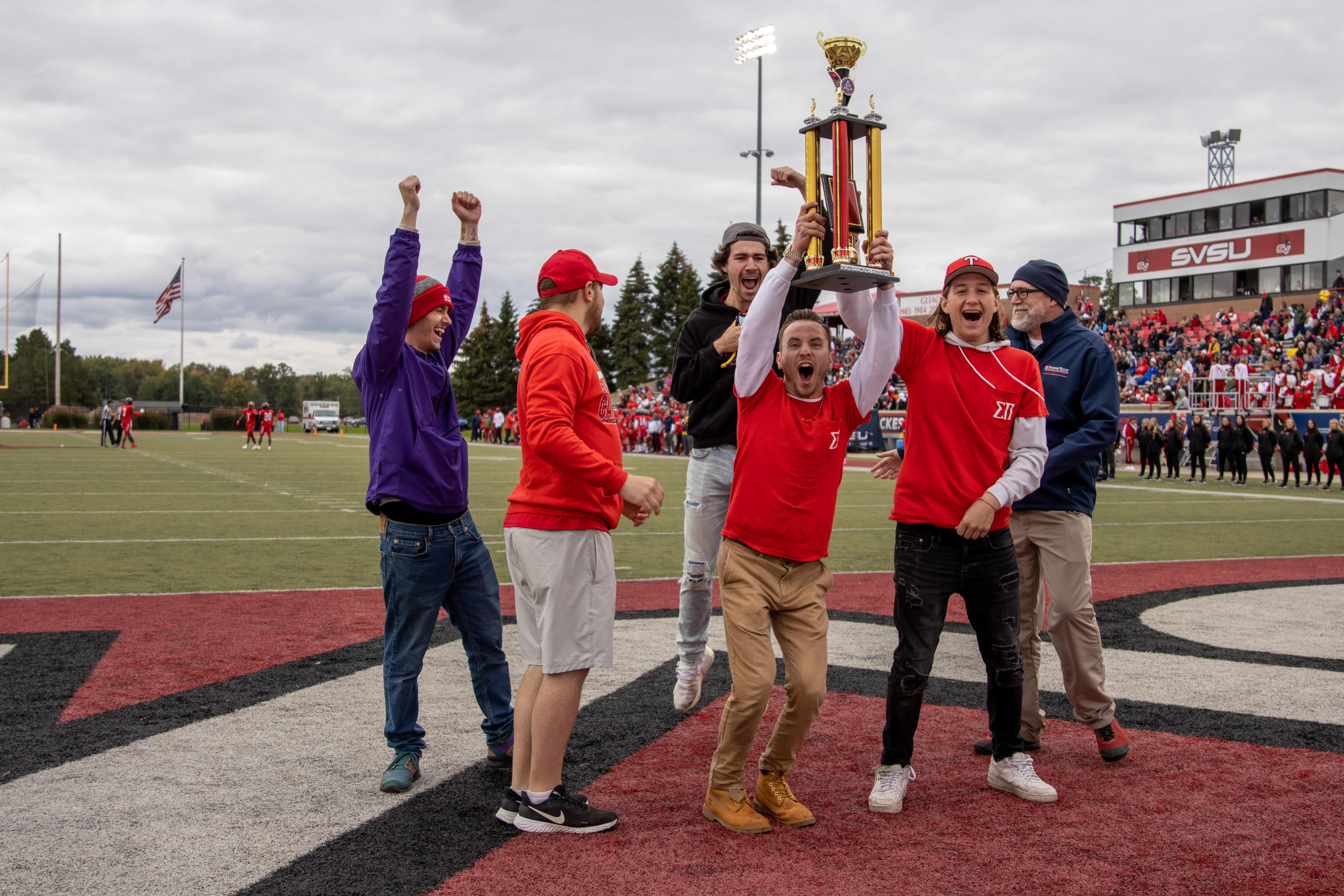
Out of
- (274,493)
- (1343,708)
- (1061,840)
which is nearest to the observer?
(1061,840)

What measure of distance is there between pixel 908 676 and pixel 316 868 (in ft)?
7.00

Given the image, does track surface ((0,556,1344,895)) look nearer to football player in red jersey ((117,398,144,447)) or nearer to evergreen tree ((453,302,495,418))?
football player in red jersey ((117,398,144,447))

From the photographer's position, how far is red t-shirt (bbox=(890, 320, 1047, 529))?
12.1 ft

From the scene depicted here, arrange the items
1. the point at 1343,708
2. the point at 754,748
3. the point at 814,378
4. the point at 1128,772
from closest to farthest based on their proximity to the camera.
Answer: the point at 814,378 → the point at 1128,772 → the point at 754,748 → the point at 1343,708

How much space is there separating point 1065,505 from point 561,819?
8.17 feet

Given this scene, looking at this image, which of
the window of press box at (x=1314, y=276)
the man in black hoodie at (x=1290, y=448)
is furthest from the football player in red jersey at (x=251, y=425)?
the window of press box at (x=1314, y=276)

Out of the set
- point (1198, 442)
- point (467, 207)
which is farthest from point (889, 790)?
point (1198, 442)

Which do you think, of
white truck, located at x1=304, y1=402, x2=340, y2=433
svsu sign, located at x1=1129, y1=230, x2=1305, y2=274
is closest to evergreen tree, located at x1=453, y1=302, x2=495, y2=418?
white truck, located at x1=304, y1=402, x2=340, y2=433

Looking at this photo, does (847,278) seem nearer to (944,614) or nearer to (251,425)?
(944,614)

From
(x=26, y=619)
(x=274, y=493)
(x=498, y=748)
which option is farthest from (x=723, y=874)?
(x=274, y=493)

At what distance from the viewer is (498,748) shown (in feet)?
13.3

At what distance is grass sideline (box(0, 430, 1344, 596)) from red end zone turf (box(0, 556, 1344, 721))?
60cm

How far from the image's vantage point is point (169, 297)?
50.7 meters

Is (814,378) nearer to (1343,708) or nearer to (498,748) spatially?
(498,748)
